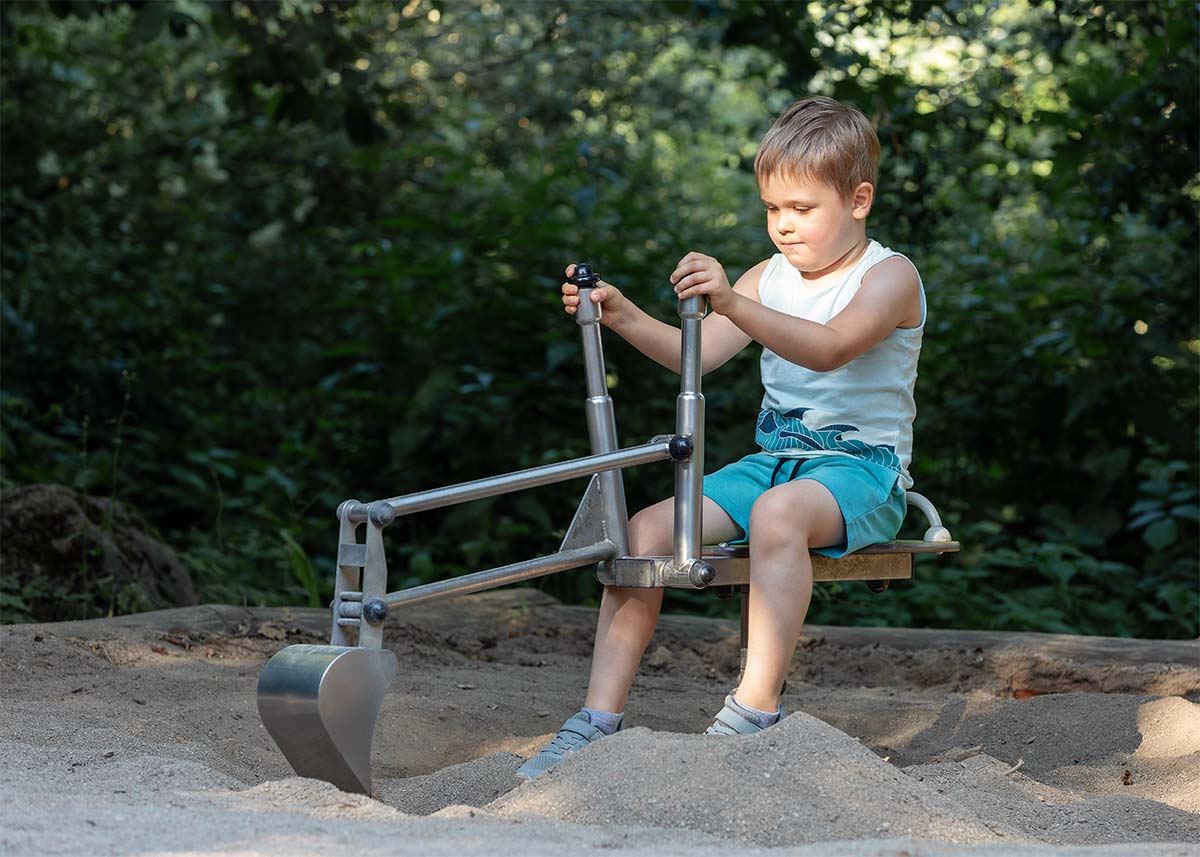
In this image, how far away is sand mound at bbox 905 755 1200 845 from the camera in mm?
2172

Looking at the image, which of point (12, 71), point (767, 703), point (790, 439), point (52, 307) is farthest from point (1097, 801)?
point (12, 71)

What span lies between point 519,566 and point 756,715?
472 mm

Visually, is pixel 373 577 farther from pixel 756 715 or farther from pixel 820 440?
pixel 820 440

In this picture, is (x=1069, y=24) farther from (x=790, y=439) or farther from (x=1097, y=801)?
(x=1097, y=801)

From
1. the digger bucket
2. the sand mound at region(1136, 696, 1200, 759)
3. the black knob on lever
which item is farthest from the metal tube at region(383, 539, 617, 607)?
the sand mound at region(1136, 696, 1200, 759)

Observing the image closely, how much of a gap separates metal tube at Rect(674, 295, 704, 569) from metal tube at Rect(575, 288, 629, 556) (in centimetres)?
14

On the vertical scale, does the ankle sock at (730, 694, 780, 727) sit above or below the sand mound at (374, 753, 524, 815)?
above

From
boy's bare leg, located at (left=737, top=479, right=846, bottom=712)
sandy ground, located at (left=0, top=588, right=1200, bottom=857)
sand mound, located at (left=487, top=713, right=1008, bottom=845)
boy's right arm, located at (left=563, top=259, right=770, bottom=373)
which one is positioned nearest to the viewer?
sandy ground, located at (left=0, top=588, right=1200, bottom=857)

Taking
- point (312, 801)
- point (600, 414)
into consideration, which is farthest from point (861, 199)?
point (312, 801)

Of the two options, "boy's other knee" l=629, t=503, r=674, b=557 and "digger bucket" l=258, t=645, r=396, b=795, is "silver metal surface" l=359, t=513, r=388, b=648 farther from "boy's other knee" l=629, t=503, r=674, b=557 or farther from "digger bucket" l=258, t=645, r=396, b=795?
"boy's other knee" l=629, t=503, r=674, b=557

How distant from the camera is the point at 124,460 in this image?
593cm

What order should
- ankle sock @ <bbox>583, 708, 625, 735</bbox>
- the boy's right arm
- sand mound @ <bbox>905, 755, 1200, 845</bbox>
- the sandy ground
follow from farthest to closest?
1. the boy's right arm
2. ankle sock @ <bbox>583, 708, 625, 735</bbox>
3. sand mound @ <bbox>905, 755, 1200, 845</bbox>
4. the sandy ground

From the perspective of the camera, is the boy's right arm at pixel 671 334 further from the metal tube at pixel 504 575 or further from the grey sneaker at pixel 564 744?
the grey sneaker at pixel 564 744

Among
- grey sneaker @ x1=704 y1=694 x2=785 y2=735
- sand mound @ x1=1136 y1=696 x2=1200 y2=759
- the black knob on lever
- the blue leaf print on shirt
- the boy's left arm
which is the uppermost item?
the black knob on lever
